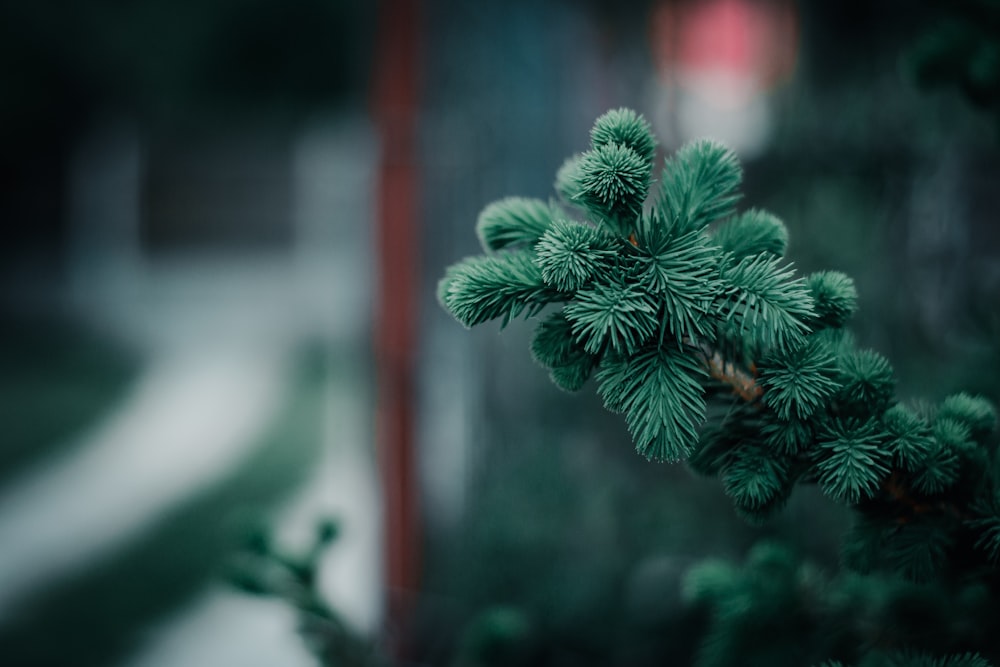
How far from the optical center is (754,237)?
748mm

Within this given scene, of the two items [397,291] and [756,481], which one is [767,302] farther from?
[397,291]

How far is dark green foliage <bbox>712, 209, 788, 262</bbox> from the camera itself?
75 cm

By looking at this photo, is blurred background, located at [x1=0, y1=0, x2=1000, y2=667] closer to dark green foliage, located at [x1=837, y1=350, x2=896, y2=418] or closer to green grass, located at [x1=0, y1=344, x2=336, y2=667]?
green grass, located at [x1=0, y1=344, x2=336, y2=667]

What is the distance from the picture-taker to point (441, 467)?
248 centimetres

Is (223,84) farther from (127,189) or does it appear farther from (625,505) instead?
(625,505)

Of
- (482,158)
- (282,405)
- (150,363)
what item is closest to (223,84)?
(150,363)

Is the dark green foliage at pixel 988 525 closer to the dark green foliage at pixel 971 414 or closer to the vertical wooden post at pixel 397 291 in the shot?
the dark green foliage at pixel 971 414

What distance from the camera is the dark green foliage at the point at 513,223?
0.77 m

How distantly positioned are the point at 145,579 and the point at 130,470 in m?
1.71

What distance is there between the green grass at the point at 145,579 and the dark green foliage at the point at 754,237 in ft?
4.86

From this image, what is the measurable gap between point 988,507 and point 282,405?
20.8 feet

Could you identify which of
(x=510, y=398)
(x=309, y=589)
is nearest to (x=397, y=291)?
(x=510, y=398)

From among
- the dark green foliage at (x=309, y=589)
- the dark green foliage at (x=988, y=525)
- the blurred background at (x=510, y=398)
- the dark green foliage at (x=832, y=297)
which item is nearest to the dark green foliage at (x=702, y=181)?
the dark green foliage at (x=832, y=297)

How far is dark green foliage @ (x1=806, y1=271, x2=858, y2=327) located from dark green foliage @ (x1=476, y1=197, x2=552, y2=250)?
0.25 meters
